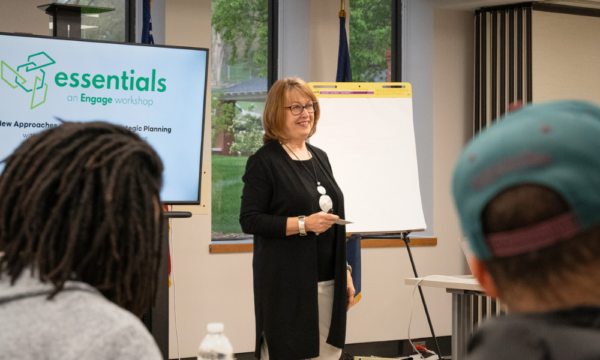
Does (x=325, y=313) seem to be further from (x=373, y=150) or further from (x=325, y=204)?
(x=373, y=150)

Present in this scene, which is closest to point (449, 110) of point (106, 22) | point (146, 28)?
point (146, 28)

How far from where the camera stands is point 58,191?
25.5 inches

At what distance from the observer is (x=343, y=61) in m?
3.77

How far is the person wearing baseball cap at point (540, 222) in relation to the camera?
44cm

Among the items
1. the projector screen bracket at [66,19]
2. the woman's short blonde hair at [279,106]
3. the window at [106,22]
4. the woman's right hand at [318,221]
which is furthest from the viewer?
the window at [106,22]

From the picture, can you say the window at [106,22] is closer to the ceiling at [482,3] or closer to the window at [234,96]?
the window at [234,96]

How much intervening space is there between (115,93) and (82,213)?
1.87 metres

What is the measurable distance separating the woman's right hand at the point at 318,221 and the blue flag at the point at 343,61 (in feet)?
6.56

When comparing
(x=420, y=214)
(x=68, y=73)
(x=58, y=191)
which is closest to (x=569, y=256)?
(x=58, y=191)

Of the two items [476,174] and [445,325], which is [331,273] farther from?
[445,325]

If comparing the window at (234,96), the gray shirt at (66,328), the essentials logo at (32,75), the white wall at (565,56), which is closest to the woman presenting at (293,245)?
the essentials logo at (32,75)

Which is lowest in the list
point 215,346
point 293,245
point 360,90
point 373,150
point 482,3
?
point 215,346

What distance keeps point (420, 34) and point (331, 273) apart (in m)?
2.77

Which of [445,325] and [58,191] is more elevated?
[58,191]
